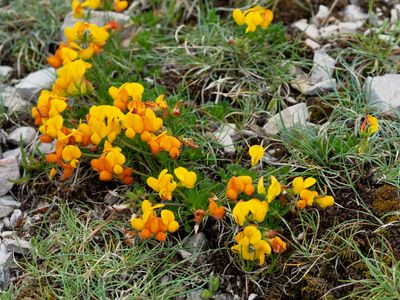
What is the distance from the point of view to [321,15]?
4355 mm

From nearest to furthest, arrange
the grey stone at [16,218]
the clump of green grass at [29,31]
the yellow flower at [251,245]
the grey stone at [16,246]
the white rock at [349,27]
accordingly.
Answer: the yellow flower at [251,245] → the grey stone at [16,246] → the grey stone at [16,218] → the white rock at [349,27] → the clump of green grass at [29,31]

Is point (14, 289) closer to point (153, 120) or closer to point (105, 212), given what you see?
point (105, 212)

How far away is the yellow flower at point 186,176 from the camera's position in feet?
10.4

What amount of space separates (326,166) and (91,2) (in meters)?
1.61

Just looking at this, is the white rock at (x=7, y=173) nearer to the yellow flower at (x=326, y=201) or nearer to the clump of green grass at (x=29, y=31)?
the clump of green grass at (x=29, y=31)

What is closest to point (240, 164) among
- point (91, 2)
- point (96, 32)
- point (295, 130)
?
point (295, 130)

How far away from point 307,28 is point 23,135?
1.66 meters

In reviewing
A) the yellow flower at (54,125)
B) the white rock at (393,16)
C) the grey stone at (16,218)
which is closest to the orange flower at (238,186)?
the yellow flower at (54,125)

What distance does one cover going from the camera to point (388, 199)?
3273 millimetres

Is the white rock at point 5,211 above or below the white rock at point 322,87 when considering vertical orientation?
below

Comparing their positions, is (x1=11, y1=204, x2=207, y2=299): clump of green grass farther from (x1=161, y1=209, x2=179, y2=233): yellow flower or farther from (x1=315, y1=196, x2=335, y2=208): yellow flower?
(x1=315, y1=196, x2=335, y2=208): yellow flower

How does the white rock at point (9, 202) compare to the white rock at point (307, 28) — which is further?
the white rock at point (307, 28)

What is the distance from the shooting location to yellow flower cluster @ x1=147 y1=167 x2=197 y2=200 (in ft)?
10.4

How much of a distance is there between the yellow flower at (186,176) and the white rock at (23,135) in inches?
43.3
